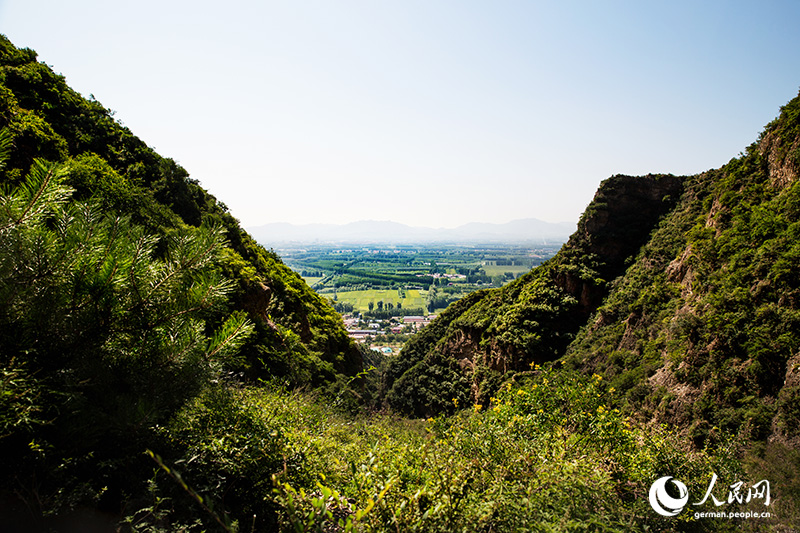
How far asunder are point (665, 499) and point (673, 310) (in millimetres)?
17837

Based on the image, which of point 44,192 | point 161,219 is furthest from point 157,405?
point 161,219

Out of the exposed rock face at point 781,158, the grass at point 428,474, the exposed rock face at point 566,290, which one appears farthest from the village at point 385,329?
the grass at point 428,474

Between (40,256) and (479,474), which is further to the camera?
(479,474)

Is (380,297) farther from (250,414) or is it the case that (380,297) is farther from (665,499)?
(665,499)

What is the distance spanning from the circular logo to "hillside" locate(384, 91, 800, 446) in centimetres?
785

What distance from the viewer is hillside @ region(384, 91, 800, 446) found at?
1105 cm

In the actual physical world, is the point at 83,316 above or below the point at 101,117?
below

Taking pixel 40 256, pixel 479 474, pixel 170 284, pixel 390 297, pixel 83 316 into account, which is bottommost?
pixel 390 297

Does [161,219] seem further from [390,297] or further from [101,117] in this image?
[390,297]

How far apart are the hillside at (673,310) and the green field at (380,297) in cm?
9130

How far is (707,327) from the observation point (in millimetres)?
13359

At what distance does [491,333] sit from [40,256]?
3186 cm

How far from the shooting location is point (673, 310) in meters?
17.9

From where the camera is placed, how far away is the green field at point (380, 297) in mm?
133375
